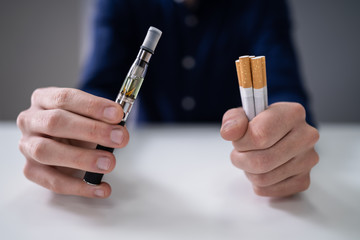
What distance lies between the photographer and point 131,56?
688 mm

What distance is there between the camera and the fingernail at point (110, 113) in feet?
0.87

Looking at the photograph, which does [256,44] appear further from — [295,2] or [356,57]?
[356,57]

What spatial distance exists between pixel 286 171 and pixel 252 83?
10 cm

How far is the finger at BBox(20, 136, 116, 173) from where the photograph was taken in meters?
0.28

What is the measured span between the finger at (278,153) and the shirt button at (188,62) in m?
0.41

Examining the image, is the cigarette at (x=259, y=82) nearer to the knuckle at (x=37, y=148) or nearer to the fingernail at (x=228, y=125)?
the fingernail at (x=228, y=125)

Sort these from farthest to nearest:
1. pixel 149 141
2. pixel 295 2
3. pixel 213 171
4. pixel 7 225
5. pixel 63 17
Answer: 1. pixel 63 17
2. pixel 295 2
3. pixel 149 141
4. pixel 213 171
5. pixel 7 225

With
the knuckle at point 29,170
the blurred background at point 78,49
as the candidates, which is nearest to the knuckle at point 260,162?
the knuckle at point 29,170

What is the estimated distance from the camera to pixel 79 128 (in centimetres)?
28

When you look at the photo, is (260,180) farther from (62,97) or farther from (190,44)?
(190,44)

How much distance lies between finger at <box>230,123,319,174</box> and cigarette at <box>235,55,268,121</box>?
37 mm

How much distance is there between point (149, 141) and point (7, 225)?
0.84 feet

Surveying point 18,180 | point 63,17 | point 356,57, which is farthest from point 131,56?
point 356,57

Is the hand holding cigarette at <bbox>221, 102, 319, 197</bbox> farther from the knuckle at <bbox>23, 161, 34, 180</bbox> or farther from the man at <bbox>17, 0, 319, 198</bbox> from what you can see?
the knuckle at <bbox>23, 161, 34, 180</bbox>
